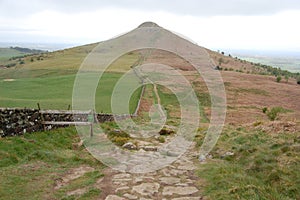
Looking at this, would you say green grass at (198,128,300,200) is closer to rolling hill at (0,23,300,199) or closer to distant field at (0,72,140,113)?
rolling hill at (0,23,300,199)

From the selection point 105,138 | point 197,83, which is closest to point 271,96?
point 197,83

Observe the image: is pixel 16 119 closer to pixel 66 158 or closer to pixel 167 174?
pixel 66 158

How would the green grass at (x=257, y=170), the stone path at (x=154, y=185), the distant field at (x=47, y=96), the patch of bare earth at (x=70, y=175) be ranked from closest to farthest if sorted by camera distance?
the green grass at (x=257, y=170) < the stone path at (x=154, y=185) < the patch of bare earth at (x=70, y=175) < the distant field at (x=47, y=96)

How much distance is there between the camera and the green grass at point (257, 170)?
7.44 m

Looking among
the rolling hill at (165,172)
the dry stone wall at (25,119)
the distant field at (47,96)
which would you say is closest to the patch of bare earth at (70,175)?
the rolling hill at (165,172)

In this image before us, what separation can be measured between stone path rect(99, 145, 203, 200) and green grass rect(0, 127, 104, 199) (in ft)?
1.40

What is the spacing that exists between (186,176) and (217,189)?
163 cm

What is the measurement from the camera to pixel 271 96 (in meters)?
53.1

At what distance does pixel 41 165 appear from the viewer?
34.4 feet

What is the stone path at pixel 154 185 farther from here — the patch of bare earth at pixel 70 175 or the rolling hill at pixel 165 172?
the patch of bare earth at pixel 70 175

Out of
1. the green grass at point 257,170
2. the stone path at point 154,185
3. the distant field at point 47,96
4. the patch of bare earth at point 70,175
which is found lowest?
the patch of bare earth at point 70,175

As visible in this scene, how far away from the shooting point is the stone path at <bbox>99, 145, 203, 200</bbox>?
25.7ft

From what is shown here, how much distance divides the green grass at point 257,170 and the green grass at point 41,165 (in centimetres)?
329

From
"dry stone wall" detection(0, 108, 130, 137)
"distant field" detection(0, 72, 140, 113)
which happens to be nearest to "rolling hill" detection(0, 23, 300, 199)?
"dry stone wall" detection(0, 108, 130, 137)
